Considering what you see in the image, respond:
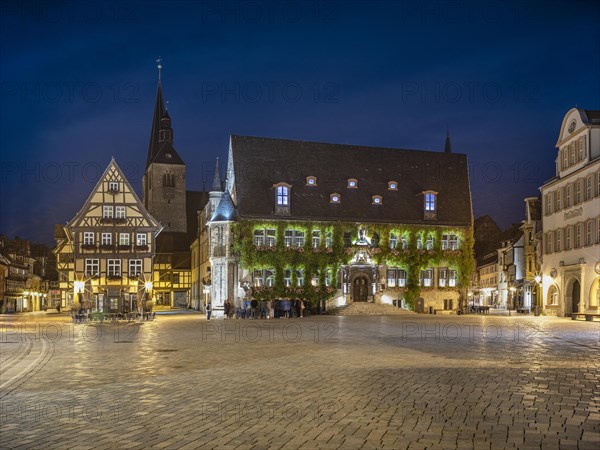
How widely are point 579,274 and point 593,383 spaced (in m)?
35.1

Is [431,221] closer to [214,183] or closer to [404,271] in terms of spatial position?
[404,271]

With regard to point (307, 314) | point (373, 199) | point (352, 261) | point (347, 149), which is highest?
point (347, 149)

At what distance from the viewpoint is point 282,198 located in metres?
56.7

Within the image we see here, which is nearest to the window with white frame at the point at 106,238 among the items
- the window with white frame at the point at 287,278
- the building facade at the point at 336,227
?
the building facade at the point at 336,227

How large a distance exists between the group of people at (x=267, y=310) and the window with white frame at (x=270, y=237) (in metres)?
6.74

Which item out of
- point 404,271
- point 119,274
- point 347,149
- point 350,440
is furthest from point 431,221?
point 350,440

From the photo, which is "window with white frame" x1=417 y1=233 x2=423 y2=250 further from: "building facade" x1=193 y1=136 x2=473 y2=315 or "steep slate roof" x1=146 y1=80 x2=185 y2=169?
"steep slate roof" x1=146 y1=80 x2=185 y2=169

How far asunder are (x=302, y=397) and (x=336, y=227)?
46020mm

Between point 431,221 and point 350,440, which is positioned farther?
point 431,221

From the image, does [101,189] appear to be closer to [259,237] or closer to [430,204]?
[259,237]

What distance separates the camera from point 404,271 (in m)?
58.7

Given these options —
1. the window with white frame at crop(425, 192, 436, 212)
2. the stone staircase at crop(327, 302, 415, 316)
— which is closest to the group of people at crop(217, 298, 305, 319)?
the stone staircase at crop(327, 302, 415, 316)

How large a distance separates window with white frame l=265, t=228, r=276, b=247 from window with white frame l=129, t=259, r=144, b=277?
10901 mm

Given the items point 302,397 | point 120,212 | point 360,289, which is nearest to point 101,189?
point 120,212
